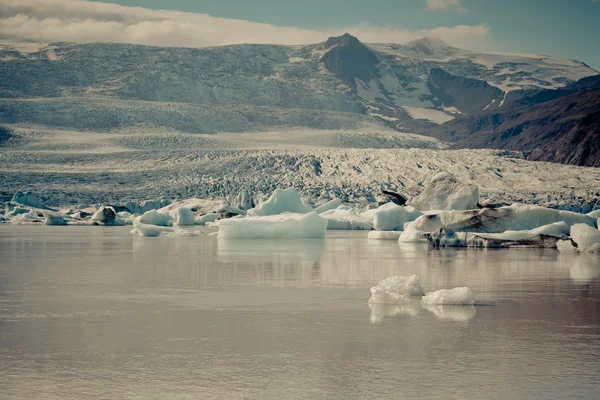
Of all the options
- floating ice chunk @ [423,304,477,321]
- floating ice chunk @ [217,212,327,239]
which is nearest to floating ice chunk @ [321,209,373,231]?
floating ice chunk @ [217,212,327,239]

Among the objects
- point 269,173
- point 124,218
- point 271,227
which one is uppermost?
point 269,173

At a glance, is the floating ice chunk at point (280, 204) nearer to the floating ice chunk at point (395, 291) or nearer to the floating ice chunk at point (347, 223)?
the floating ice chunk at point (347, 223)

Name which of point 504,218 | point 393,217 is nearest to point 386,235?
point 393,217

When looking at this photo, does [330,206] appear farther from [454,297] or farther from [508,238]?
[454,297]

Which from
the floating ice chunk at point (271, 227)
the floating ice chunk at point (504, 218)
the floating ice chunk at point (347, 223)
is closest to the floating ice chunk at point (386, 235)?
the floating ice chunk at point (271, 227)

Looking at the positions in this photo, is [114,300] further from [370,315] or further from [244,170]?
[244,170]
